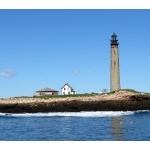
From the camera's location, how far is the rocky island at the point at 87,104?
5844 cm

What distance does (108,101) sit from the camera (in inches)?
2356

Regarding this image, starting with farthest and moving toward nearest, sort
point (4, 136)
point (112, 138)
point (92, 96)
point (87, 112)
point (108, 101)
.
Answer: point (92, 96) < point (108, 101) < point (87, 112) < point (4, 136) < point (112, 138)

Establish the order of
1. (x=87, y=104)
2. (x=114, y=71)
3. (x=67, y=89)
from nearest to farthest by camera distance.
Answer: (x=87, y=104)
(x=114, y=71)
(x=67, y=89)

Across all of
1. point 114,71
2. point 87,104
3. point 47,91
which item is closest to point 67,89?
point 47,91

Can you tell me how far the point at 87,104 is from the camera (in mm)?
59594

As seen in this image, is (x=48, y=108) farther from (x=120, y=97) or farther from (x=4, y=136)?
(x=4, y=136)

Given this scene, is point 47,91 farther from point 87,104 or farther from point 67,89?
point 87,104

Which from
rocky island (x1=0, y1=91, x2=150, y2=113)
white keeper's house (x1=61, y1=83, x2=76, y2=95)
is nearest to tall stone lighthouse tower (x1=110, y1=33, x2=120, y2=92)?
rocky island (x1=0, y1=91, x2=150, y2=113)

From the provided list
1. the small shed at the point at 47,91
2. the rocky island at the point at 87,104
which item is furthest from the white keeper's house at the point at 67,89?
the rocky island at the point at 87,104

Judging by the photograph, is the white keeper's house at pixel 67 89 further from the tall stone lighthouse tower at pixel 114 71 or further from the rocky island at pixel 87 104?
the tall stone lighthouse tower at pixel 114 71

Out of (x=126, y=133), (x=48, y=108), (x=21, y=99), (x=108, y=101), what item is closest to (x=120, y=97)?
(x=108, y=101)

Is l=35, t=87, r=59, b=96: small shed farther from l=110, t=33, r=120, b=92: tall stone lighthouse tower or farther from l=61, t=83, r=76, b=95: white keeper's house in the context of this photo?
l=110, t=33, r=120, b=92: tall stone lighthouse tower

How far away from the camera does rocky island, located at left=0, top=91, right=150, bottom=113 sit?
192ft

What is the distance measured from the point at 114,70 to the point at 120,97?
18.6ft
